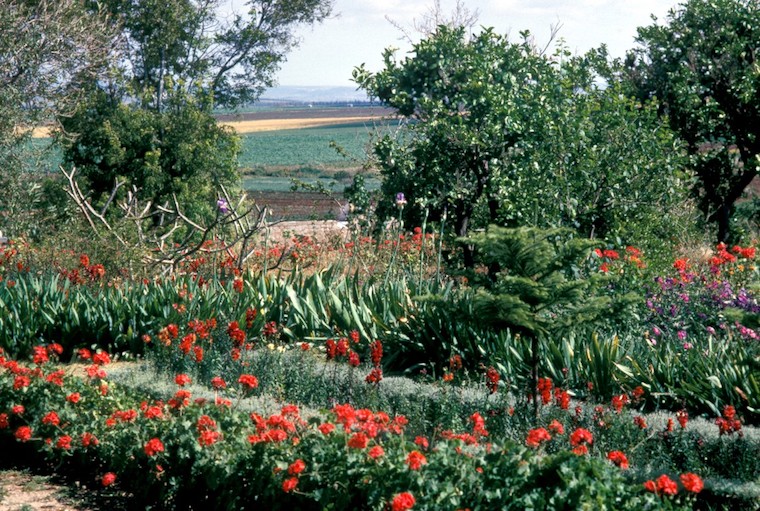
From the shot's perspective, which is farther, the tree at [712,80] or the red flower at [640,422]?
the tree at [712,80]

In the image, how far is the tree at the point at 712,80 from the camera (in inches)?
573

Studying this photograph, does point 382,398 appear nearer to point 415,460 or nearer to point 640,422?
point 640,422

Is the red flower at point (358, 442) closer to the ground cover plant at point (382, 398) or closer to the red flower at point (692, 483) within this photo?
the ground cover plant at point (382, 398)

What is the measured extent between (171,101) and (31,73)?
355cm

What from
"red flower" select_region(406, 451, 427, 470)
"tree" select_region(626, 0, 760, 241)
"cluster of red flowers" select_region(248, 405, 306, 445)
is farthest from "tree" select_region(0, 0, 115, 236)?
"red flower" select_region(406, 451, 427, 470)

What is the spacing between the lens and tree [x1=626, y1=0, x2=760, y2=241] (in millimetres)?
14547

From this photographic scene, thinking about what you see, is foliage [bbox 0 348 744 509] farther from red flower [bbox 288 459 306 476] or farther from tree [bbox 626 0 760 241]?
tree [bbox 626 0 760 241]

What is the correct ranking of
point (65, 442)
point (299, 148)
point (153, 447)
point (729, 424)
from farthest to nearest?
point (299, 148)
point (65, 442)
point (729, 424)
point (153, 447)

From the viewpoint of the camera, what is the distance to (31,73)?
648 inches

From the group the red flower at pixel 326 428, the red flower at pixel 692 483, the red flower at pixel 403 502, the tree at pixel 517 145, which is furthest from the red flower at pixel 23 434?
the tree at pixel 517 145

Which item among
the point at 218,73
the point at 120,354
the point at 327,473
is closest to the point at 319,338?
the point at 120,354

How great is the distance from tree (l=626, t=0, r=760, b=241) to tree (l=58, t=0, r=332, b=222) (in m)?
7.89

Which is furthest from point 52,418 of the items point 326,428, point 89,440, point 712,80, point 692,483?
point 712,80

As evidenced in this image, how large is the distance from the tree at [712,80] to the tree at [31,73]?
932 cm
